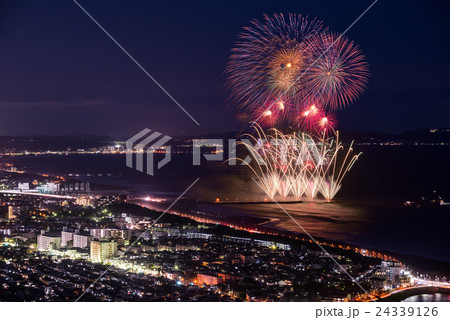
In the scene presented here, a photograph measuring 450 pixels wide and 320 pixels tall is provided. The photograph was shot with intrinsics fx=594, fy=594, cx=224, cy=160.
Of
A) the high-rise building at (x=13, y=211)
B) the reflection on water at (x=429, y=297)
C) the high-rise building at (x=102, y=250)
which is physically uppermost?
the high-rise building at (x=13, y=211)

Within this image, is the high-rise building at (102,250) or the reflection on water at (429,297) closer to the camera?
the reflection on water at (429,297)

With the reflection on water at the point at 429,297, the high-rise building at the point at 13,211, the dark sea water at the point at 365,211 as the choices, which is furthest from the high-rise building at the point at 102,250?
the high-rise building at the point at 13,211

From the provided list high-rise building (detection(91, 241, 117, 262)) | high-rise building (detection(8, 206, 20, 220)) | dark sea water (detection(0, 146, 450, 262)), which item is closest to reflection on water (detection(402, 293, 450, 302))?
dark sea water (detection(0, 146, 450, 262))

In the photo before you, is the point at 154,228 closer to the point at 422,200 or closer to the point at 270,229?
the point at 270,229

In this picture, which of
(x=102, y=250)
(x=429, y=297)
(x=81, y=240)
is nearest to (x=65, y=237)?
(x=81, y=240)

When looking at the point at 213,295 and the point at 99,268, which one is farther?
the point at 99,268

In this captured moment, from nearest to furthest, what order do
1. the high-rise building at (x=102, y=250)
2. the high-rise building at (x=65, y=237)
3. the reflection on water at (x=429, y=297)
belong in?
the reflection on water at (x=429, y=297) → the high-rise building at (x=102, y=250) → the high-rise building at (x=65, y=237)

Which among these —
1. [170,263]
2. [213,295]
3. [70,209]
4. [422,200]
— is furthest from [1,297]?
[422,200]

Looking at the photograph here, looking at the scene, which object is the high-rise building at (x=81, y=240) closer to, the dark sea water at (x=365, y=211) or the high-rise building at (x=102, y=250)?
the high-rise building at (x=102, y=250)
